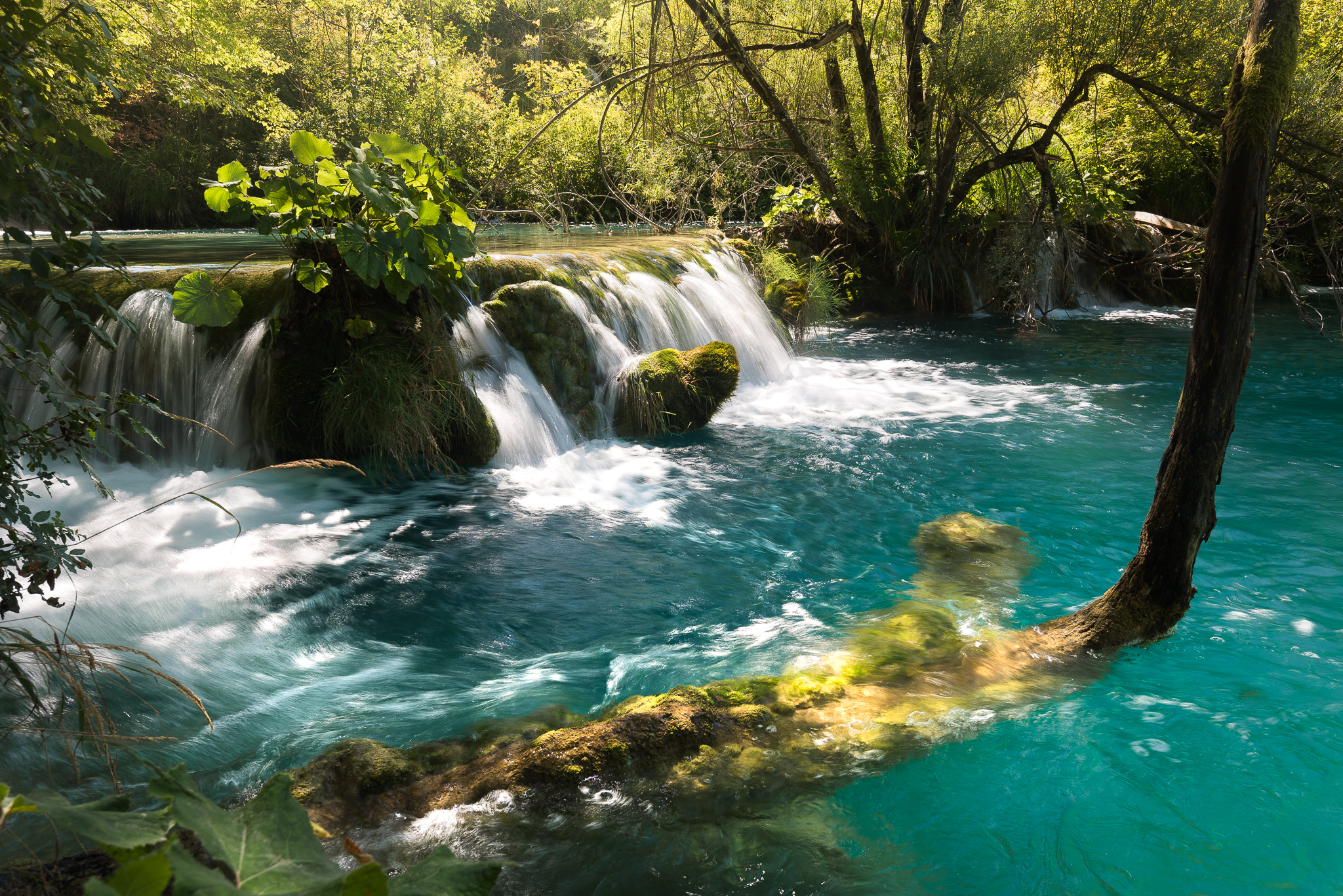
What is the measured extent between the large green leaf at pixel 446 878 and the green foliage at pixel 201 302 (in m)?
4.79

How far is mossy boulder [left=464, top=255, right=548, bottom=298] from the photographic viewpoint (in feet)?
26.0

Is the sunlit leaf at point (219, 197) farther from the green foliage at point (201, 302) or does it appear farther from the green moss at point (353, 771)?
the green moss at point (353, 771)

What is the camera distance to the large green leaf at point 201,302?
4.85 meters

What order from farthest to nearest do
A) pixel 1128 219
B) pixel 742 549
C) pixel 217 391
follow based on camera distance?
pixel 1128 219
pixel 217 391
pixel 742 549

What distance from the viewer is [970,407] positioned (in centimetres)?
900

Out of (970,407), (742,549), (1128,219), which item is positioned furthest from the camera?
(1128,219)

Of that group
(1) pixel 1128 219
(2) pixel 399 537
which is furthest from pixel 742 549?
(1) pixel 1128 219

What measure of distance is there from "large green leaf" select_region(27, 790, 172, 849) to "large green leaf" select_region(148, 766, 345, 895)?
0.04 metres

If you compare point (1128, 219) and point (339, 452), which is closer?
point (339, 452)

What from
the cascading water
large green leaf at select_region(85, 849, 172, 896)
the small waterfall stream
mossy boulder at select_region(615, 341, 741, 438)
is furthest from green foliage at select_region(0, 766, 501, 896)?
mossy boulder at select_region(615, 341, 741, 438)

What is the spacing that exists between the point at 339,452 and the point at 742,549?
337 centimetres

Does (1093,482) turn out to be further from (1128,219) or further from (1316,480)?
(1128,219)

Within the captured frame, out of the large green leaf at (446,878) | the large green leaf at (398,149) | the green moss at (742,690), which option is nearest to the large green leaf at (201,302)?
the large green leaf at (398,149)

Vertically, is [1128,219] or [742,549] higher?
[1128,219]
